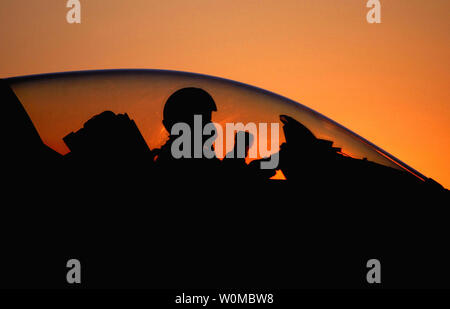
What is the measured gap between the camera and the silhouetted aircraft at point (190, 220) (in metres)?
1.59

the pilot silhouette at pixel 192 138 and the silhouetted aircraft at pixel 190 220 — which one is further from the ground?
the pilot silhouette at pixel 192 138

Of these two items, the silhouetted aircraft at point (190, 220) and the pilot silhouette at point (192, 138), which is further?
the pilot silhouette at point (192, 138)

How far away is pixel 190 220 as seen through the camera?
1.65m

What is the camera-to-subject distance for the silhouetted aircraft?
1.59 m

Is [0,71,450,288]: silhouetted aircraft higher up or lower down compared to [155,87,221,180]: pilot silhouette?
lower down

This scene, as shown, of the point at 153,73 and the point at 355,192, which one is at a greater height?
the point at 153,73

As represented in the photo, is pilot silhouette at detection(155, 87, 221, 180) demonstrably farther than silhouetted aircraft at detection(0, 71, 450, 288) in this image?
Yes

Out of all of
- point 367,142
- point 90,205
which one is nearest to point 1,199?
point 90,205

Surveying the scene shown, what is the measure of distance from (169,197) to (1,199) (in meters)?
0.67

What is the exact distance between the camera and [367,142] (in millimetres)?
2086

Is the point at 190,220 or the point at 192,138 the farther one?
the point at 192,138

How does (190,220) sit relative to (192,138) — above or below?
below

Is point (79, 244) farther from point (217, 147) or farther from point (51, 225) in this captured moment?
point (217, 147)
